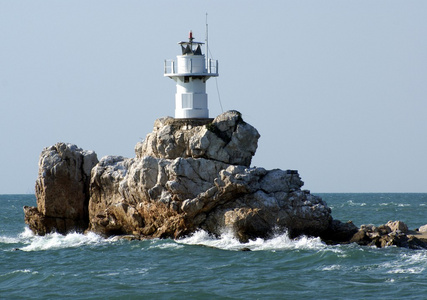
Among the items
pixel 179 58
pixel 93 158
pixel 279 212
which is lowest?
pixel 279 212

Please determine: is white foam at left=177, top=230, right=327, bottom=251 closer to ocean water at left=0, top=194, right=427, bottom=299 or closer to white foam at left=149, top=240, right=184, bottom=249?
ocean water at left=0, top=194, right=427, bottom=299

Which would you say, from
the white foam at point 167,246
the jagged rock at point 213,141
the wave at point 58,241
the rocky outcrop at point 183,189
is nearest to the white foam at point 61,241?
the wave at point 58,241

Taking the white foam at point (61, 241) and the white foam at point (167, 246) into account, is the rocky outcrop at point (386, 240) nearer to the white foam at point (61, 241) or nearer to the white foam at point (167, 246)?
the white foam at point (167, 246)

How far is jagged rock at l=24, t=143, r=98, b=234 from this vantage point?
36531 mm

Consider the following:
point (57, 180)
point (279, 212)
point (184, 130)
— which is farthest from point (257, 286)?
point (57, 180)

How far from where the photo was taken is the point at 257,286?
26.7m

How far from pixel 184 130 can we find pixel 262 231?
→ 5969mm

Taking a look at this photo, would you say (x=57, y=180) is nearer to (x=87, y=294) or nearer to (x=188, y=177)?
(x=188, y=177)

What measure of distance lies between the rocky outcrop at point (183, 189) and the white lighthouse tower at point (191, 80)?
119 centimetres

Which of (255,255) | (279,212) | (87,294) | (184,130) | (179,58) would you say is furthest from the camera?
(179,58)

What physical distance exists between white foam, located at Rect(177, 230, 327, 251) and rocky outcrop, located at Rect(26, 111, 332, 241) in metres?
0.29

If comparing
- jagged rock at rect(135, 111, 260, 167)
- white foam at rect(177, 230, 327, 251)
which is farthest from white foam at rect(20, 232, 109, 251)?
jagged rock at rect(135, 111, 260, 167)

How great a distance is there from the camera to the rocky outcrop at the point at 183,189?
109ft

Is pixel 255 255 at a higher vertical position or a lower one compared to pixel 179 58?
lower
